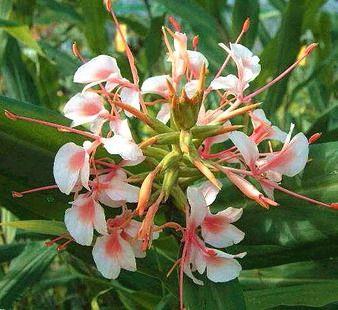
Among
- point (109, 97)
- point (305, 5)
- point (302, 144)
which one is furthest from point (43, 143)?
point (305, 5)

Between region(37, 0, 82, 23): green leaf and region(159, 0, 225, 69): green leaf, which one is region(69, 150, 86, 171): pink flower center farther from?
region(37, 0, 82, 23): green leaf

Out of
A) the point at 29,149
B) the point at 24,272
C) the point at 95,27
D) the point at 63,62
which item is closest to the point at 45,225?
the point at 29,149

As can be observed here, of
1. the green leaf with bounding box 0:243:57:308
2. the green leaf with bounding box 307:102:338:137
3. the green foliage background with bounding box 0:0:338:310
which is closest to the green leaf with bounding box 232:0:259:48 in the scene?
the green foliage background with bounding box 0:0:338:310

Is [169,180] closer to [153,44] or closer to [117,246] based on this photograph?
[117,246]

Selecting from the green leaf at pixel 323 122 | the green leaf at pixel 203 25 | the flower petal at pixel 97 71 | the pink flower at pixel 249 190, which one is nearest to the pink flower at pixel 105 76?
the flower petal at pixel 97 71

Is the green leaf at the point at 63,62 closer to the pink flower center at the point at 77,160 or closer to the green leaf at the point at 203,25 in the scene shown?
the green leaf at the point at 203,25
